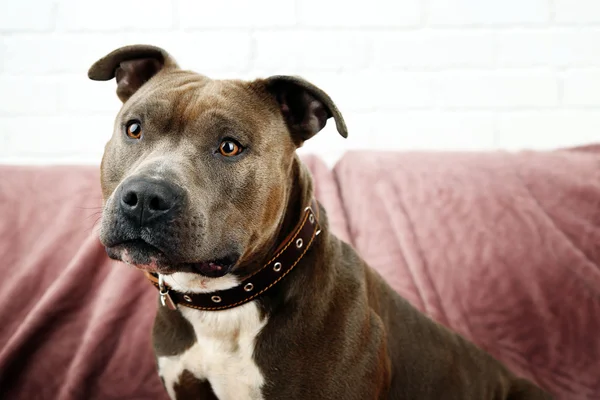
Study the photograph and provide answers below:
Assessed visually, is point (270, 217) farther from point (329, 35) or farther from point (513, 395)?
point (329, 35)

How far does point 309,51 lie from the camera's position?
3424mm

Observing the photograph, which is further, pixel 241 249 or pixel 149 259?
pixel 241 249

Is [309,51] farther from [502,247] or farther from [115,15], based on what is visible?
[502,247]

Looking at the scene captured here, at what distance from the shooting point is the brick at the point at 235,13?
132 inches

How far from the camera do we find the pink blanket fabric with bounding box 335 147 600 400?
262 centimetres

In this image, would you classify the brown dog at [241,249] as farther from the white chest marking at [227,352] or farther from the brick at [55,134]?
the brick at [55,134]

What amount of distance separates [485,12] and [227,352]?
2.51m

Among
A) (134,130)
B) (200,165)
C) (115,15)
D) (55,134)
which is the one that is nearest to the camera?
(200,165)

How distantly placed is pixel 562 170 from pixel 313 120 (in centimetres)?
155

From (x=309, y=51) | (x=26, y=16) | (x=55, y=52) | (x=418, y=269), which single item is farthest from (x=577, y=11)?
(x=26, y=16)

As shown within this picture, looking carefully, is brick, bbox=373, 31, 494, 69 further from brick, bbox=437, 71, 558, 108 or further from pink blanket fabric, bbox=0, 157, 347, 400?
pink blanket fabric, bbox=0, 157, 347, 400

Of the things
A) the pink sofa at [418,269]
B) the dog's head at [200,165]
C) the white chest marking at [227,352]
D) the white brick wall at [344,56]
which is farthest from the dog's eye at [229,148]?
the white brick wall at [344,56]

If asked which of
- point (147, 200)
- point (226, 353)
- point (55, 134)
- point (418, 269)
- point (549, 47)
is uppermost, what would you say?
point (147, 200)

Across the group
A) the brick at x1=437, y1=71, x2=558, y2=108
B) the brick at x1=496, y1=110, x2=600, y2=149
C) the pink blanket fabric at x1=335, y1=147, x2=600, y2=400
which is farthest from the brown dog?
the brick at x1=496, y1=110, x2=600, y2=149
